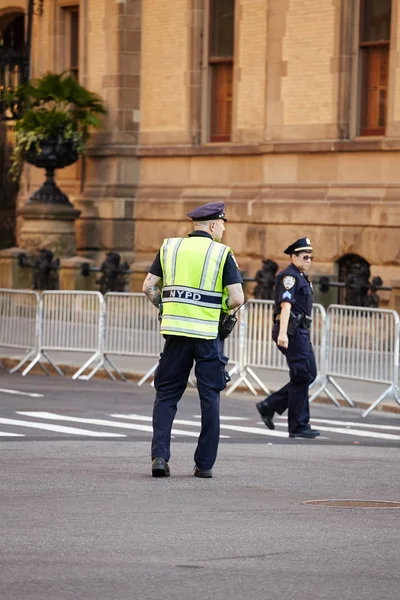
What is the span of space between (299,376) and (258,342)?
4866mm

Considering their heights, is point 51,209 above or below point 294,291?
above

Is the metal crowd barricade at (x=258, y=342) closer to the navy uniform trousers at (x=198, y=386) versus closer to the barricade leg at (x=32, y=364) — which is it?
the barricade leg at (x=32, y=364)

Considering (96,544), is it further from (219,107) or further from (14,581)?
(219,107)

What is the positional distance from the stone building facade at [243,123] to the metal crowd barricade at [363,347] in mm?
4144

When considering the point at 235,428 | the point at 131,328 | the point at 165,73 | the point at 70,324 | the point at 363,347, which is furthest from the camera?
the point at 165,73

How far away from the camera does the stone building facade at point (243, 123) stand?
2472 centimetres

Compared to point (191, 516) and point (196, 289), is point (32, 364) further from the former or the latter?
point (191, 516)

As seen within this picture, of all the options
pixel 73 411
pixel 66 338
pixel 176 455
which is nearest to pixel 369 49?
pixel 66 338

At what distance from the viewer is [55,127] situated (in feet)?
94.9

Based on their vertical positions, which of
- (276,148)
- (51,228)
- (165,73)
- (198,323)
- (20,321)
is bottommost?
(20,321)

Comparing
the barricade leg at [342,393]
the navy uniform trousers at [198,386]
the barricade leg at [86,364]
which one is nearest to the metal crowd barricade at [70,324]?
the barricade leg at [86,364]

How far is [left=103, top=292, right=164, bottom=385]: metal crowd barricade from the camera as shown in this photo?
21.1 meters

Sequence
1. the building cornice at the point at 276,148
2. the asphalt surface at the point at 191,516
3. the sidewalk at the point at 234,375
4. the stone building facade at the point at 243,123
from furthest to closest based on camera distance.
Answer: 1. the stone building facade at the point at 243,123
2. the building cornice at the point at 276,148
3. the sidewalk at the point at 234,375
4. the asphalt surface at the point at 191,516

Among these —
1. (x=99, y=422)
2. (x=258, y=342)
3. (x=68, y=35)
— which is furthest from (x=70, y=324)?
(x=68, y=35)
